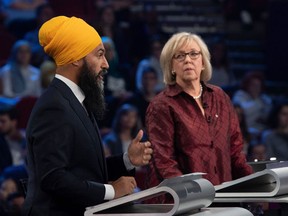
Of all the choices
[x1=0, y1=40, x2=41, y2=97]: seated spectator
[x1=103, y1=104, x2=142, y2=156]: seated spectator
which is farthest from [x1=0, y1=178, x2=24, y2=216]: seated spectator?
[x1=0, y1=40, x2=41, y2=97]: seated spectator

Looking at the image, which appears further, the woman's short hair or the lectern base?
the woman's short hair

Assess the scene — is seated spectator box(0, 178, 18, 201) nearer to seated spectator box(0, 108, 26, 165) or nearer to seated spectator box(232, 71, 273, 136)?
seated spectator box(0, 108, 26, 165)

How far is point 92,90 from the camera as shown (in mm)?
3082

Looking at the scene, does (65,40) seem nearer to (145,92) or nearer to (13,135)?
(13,135)

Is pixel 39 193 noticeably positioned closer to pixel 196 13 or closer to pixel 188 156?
pixel 188 156

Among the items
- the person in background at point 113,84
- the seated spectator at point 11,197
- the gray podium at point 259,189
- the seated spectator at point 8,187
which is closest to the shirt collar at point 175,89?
the gray podium at point 259,189

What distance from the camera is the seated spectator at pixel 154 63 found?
8906 millimetres

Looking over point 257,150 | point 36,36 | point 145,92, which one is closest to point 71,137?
point 257,150

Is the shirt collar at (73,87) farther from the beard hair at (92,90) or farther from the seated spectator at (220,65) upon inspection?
the seated spectator at (220,65)

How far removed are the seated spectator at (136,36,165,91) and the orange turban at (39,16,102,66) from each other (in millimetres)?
5729

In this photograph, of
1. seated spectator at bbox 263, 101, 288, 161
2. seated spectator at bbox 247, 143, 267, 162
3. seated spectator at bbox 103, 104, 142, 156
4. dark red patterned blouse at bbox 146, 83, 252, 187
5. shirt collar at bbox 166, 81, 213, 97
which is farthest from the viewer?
seated spectator at bbox 263, 101, 288, 161

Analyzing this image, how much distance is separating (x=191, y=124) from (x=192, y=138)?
0.06m

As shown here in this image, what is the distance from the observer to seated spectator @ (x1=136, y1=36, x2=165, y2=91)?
351 inches

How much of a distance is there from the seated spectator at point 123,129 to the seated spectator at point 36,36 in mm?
1417
